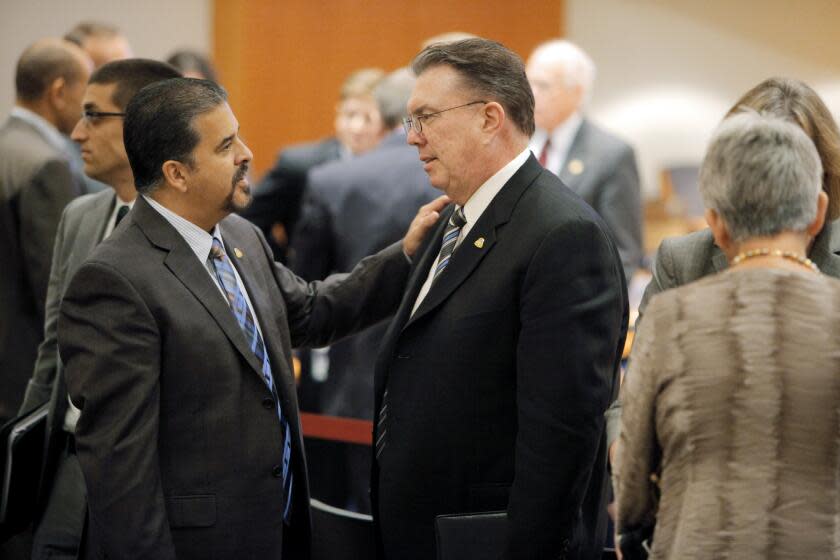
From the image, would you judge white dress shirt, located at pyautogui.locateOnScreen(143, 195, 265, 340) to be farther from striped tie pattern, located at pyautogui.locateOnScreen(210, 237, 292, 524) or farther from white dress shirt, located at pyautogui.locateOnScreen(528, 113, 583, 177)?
white dress shirt, located at pyautogui.locateOnScreen(528, 113, 583, 177)

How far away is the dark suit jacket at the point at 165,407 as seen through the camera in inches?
91.9

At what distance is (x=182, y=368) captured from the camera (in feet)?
7.88

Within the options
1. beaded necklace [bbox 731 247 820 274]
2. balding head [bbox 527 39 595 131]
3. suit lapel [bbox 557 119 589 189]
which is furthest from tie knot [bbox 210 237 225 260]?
balding head [bbox 527 39 595 131]

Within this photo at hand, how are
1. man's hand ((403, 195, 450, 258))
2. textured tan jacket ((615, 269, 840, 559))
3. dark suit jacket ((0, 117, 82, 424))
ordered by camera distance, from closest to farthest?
textured tan jacket ((615, 269, 840, 559)) < man's hand ((403, 195, 450, 258)) < dark suit jacket ((0, 117, 82, 424))

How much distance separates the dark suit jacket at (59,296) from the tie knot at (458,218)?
1027 mm

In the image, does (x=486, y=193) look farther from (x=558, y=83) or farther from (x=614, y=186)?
(x=558, y=83)

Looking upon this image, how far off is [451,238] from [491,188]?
0.16 metres

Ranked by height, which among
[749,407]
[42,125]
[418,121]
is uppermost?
[42,125]

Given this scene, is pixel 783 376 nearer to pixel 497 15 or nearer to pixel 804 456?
pixel 804 456

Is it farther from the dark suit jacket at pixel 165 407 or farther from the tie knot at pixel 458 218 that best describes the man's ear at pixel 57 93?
the tie knot at pixel 458 218

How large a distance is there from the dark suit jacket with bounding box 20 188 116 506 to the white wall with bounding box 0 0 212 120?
14.8 ft

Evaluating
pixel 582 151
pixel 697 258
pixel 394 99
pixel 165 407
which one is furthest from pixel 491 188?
pixel 582 151

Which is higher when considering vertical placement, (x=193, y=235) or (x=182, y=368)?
(x=193, y=235)

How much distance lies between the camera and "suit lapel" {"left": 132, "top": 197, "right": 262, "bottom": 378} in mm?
2451
